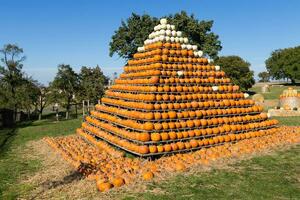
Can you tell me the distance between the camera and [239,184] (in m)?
8.91

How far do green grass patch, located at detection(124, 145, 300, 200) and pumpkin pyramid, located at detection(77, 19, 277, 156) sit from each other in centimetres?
271

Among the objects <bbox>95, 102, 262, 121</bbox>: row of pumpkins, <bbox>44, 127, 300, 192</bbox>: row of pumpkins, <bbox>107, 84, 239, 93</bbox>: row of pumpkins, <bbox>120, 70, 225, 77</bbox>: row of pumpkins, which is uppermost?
<bbox>120, 70, 225, 77</bbox>: row of pumpkins

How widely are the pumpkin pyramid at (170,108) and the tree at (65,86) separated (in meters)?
19.7

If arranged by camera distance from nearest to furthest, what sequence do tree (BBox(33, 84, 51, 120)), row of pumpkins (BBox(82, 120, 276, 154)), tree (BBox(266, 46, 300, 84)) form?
row of pumpkins (BBox(82, 120, 276, 154))
tree (BBox(33, 84, 51, 120))
tree (BBox(266, 46, 300, 84))

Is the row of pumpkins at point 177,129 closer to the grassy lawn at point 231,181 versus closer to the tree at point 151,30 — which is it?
the grassy lawn at point 231,181

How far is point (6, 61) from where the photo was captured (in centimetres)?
3672

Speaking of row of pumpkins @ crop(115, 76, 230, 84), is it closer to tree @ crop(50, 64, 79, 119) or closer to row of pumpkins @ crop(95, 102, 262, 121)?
row of pumpkins @ crop(95, 102, 262, 121)

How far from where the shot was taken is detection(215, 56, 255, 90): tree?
54275mm

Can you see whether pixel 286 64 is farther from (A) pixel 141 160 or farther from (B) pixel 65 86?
(A) pixel 141 160

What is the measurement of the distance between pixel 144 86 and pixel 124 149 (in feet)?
10.3

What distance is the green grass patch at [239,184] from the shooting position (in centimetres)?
812

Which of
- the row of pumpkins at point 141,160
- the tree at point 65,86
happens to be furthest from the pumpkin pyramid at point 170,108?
the tree at point 65,86

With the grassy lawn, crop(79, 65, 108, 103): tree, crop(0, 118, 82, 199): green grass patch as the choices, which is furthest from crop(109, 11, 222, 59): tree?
the grassy lawn

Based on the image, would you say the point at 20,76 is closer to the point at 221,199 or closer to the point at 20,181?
the point at 20,181
